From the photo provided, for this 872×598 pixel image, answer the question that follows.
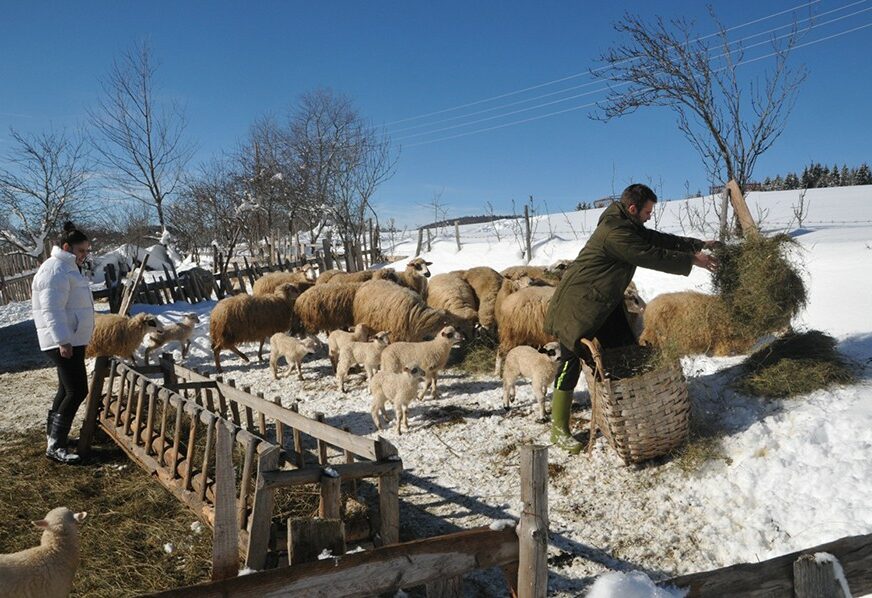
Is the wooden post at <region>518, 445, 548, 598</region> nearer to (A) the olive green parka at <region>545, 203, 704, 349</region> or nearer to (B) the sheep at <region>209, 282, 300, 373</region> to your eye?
(A) the olive green parka at <region>545, 203, 704, 349</region>

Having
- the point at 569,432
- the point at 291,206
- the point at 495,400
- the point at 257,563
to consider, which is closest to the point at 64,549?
the point at 257,563

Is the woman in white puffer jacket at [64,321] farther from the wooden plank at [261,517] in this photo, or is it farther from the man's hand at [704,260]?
the man's hand at [704,260]

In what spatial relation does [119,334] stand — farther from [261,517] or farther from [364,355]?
[261,517]

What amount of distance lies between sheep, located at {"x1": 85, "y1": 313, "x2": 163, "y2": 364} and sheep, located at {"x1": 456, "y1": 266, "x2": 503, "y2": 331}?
5398 millimetres

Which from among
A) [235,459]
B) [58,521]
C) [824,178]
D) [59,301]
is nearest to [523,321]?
[235,459]

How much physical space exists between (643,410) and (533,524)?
2.50 meters

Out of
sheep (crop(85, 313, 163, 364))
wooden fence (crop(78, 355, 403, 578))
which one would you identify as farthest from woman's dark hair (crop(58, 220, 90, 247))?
sheep (crop(85, 313, 163, 364))

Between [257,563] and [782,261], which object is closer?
[257,563]

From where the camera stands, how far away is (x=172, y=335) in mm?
9617

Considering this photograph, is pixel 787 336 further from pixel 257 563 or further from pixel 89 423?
pixel 89 423

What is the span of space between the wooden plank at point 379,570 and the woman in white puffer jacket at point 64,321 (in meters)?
4.03

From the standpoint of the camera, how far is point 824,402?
4.47 m

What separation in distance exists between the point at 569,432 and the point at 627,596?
319 cm

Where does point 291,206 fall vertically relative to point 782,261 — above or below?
above
